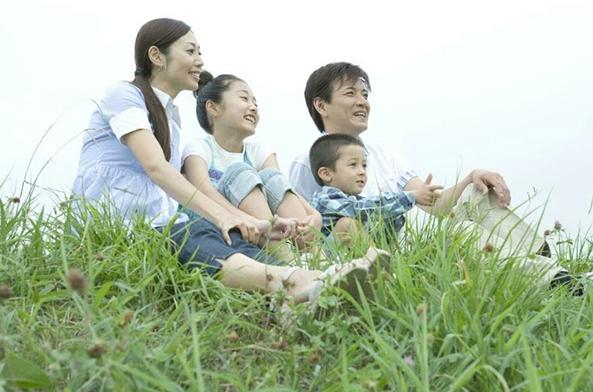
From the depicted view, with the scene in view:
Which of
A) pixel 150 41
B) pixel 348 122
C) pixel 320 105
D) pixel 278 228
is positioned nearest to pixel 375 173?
pixel 348 122

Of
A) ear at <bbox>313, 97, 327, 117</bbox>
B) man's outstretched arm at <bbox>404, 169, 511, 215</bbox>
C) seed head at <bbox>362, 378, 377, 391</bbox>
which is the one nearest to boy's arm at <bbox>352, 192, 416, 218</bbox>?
man's outstretched arm at <bbox>404, 169, 511, 215</bbox>

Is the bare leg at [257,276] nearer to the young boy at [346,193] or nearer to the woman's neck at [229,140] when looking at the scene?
the young boy at [346,193]

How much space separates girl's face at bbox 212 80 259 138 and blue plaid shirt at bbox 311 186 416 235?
526 millimetres

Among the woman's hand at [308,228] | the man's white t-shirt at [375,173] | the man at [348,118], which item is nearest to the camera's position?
the woman's hand at [308,228]

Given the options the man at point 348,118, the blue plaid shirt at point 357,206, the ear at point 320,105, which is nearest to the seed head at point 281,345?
the blue plaid shirt at point 357,206

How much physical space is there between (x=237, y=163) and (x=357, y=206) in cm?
66

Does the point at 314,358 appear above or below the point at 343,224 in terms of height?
below

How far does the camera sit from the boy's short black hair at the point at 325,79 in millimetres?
5203

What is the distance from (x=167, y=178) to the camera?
3602 mm

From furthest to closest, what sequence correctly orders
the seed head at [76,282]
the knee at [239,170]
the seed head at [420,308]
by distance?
the knee at [239,170] → the seed head at [420,308] → the seed head at [76,282]

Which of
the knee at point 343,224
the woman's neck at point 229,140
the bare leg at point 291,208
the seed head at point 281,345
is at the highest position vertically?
the woman's neck at point 229,140

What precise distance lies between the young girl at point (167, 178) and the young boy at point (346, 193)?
0.72 m

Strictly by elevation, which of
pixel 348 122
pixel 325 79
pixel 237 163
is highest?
pixel 325 79

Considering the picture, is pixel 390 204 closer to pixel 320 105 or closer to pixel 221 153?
pixel 221 153
